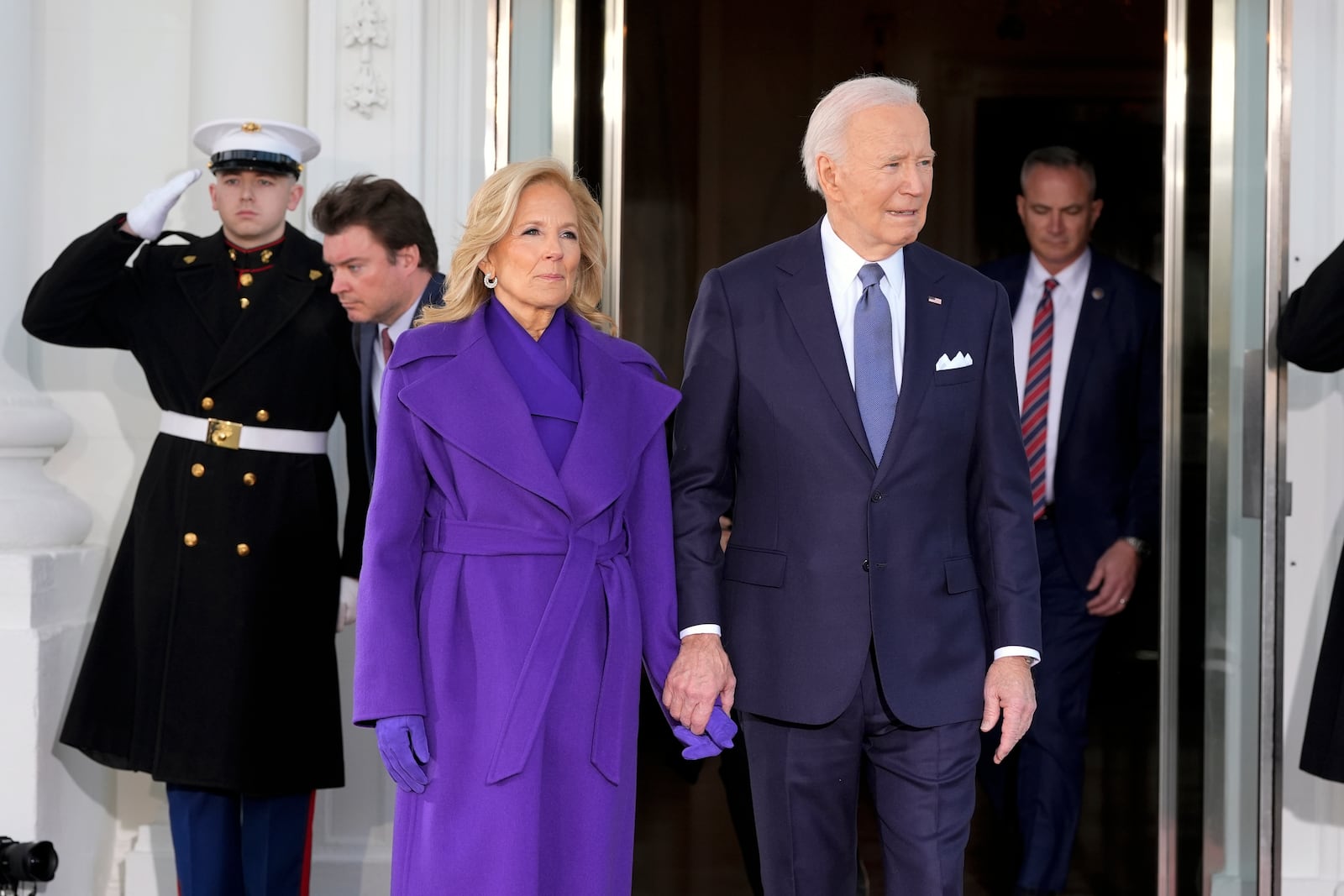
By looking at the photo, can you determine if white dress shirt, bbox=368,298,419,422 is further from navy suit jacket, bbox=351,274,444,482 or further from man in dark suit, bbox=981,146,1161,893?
man in dark suit, bbox=981,146,1161,893

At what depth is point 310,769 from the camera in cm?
360

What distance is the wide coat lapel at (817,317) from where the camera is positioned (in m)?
A: 2.67

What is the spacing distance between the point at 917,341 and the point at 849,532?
0.35 meters

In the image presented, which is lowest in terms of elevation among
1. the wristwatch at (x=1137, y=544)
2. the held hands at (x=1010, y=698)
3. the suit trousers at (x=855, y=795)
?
the suit trousers at (x=855, y=795)

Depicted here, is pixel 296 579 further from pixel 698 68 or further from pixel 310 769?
pixel 698 68

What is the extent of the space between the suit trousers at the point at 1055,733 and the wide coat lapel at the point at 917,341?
1.94m

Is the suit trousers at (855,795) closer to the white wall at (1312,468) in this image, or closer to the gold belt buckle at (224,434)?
the gold belt buckle at (224,434)

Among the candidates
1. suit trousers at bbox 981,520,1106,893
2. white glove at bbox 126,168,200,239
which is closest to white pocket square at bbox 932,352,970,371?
white glove at bbox 126,168,200,239

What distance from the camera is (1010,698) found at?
105 inches

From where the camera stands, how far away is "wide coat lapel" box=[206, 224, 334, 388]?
3.58 m

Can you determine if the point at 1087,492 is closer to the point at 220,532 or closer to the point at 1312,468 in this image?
the point at 1312,468

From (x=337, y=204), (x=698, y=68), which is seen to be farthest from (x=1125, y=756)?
(x=337, y=204)

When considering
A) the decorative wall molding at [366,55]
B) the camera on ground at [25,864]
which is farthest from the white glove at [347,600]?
the decorative wall molding at [366,55]

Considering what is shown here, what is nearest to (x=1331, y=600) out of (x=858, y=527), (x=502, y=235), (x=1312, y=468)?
(x=1312, y=468)
